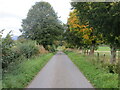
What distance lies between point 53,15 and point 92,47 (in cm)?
2091

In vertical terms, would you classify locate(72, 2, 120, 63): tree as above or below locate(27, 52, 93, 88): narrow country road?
above

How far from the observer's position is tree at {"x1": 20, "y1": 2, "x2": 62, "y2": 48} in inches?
1419

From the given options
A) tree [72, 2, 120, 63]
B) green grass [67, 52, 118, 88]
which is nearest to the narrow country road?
green grass [67, 52, 118, 88]

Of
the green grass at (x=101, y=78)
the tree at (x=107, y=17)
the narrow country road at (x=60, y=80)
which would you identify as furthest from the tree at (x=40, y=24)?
the tree at (x=107, y=17)

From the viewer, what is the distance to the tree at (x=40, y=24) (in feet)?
118

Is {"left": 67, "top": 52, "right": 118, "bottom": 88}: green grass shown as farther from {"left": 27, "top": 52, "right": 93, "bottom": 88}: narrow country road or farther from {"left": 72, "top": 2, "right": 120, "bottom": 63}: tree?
{"left": 72, "top": 2, "right": 120, "bottom": 63}: tree

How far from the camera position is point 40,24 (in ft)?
119

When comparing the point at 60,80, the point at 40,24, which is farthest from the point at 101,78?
the point at 40,24

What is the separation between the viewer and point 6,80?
748cm

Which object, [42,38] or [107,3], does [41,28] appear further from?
[107,3]

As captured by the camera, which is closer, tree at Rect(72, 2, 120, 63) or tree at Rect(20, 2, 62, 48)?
tree at Rect(72, 2, 120, 63)

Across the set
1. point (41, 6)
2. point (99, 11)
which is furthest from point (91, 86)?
point (41, 6)

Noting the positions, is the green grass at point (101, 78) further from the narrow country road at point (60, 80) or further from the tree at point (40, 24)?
the tree at point (40, 24)

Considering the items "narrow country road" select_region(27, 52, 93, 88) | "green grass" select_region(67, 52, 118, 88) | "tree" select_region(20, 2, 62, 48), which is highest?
"tree" select_region(20, 2, 62, 48)
